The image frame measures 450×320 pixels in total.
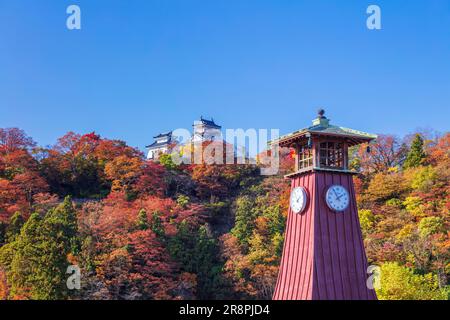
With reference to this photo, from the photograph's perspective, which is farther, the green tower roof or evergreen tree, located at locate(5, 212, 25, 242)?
evergreen tree, located at locate(5, 212, 25, 242)

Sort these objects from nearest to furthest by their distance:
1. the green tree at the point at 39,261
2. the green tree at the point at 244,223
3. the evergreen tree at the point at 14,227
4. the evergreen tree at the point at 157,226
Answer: the green tree at the point at 39,261
the evergreen tree at the point at 14,227
the evergreen tree at the point at 157,226
the green tree at the point at 244,223

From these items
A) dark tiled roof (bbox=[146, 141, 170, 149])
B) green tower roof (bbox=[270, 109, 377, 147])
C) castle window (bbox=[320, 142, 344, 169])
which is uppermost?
dark tiled roof (bbox=[146, 141, 170, 149])

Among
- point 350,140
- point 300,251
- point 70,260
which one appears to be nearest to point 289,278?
point 300,251

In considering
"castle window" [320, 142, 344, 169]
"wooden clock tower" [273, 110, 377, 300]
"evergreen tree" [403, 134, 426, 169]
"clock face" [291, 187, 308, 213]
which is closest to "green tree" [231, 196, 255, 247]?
"evergreen tree" [403, 134, 426, 169]

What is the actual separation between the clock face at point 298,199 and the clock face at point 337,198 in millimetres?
624

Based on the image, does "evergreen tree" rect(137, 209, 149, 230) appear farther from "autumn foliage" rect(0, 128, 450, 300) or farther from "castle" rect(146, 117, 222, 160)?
"castle" rect(146, 117, 222, 160)

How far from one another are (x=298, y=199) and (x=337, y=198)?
107 cm

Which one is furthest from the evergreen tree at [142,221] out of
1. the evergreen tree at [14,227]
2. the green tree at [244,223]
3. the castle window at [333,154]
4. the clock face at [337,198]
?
the clock face at [337,198]

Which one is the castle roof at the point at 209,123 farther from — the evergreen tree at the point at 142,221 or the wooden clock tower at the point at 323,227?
the wooden clock tower at the point at 323,227

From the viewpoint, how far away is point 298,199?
16.9 m

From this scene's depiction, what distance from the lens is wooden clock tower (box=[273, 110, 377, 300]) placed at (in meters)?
15.9

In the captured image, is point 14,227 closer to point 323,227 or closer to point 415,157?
point 323,227

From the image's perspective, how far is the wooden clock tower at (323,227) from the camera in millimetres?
15875

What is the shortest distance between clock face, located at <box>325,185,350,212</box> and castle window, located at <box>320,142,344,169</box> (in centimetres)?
75
